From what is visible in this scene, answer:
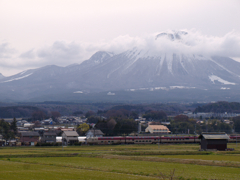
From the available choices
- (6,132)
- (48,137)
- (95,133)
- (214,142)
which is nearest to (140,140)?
(95,133)

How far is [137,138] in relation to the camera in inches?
2347

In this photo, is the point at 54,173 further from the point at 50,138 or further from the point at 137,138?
the point at 50,138

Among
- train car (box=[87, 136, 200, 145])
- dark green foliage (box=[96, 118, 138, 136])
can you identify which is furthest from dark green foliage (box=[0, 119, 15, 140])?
dark green foliage (box=[96, 118, 138, 136])

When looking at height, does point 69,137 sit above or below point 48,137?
above

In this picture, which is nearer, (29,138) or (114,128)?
(29,138)

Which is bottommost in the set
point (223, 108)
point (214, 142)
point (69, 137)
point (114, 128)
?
point (69, 137)

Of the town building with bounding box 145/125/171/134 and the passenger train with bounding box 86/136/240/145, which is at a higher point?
the town building with bounding box 145/125/171/134

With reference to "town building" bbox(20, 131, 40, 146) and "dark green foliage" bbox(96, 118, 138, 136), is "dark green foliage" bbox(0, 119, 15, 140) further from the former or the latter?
"dark green foliage" bbox(96, 118, 138, 136)

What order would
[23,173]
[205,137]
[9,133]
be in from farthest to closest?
[9,133], [205,137], [23,173]

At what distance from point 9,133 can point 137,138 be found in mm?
20287

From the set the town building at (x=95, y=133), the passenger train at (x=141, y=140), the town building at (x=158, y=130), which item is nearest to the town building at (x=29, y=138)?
the town building at (x=95, y=133)

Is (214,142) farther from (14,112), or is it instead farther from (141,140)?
(14,112)

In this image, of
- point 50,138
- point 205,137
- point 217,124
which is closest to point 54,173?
point 205,137

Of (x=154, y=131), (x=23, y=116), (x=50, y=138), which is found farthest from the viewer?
(x=23, y=116)
